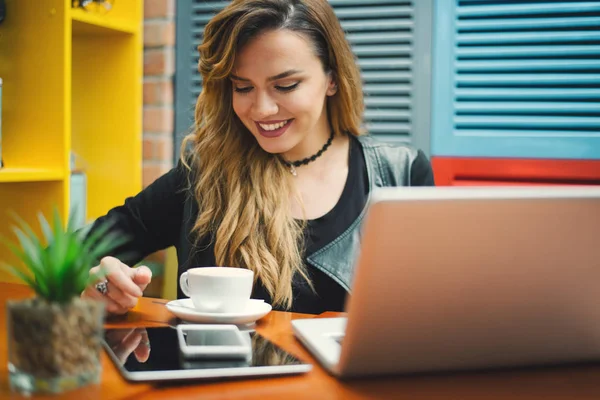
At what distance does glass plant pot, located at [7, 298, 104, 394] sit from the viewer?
0.63 m

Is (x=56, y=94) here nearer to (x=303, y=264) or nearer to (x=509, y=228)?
(x=303, y=264)

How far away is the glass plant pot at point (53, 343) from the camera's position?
630 millimetres

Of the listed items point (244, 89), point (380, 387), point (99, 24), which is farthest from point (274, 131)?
point (380, 387)

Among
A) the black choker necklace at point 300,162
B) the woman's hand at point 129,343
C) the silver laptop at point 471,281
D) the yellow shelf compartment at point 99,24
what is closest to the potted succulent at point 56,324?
the woman's hand at point 129,343

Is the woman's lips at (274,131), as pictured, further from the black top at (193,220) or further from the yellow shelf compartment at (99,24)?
the yellow shelf compartment at (99,24)

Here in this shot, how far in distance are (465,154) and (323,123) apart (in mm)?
522

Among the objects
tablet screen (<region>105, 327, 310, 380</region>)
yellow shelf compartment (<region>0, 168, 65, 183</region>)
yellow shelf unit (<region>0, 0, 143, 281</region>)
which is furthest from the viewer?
yellow shelf unit (<region>0, 0, 143, 281</region>)

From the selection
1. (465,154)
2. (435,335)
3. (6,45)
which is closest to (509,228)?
(435,335)

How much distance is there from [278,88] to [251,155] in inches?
8.2

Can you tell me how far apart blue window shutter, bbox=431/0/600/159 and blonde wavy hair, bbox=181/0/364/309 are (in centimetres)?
44

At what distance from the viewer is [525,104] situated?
1984 mm

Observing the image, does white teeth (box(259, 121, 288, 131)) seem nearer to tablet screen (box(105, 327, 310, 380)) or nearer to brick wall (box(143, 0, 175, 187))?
tablet screen (box(105, 327, 310, 380))

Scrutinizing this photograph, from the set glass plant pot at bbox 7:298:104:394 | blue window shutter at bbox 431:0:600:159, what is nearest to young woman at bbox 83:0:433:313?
blue window shutter at bbox 431:0:600:159

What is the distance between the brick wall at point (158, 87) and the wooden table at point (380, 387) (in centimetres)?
158
